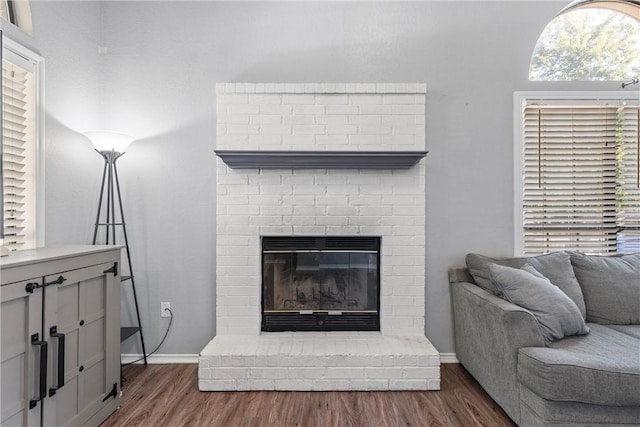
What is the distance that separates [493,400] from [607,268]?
3.96 ft

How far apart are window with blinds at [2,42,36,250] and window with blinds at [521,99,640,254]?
3436mm

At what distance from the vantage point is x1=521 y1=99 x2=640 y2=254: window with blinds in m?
2.76

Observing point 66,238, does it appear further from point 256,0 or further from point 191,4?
point 256,0

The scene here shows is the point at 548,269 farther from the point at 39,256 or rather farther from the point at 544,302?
the point at 39,256

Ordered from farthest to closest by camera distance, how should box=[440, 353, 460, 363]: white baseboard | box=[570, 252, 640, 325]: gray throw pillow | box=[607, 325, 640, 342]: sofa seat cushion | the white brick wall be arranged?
box=[440, 353, 460, 363]: white baseboard < the white brick wall < box=[570, 252, 640, 325]: gray throw pillow < box=[607, 325, 640, 342]: sofa seat cushion

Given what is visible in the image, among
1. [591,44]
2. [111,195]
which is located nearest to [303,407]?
[111,195]

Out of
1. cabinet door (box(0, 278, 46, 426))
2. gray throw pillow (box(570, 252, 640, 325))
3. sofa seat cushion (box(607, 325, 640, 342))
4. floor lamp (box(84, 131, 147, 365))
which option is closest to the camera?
cabinet door (box(0, 278, 46, 426))

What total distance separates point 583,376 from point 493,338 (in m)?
0.48

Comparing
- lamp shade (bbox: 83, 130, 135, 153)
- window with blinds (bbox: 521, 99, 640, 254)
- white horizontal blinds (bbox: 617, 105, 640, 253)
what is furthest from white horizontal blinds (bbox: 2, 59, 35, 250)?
white horizontal blinds (bbox: 617, 105, 640, 253)

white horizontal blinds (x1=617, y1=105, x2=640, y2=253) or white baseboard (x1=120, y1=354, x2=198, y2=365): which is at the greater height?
white horizontal blinds (x1=617, y1=105, x2=640, y2=253)

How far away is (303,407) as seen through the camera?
2.10 m

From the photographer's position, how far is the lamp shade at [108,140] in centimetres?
237

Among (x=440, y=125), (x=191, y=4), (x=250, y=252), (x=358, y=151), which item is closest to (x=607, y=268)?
(x=440, y=125)

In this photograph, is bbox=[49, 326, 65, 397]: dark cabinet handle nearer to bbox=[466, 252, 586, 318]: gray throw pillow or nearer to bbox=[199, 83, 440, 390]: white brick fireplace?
bbox=[199, 83, 440, 390]: white brick fireplace
